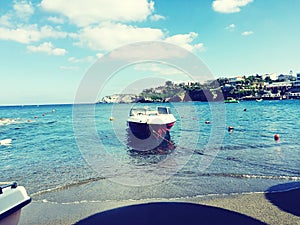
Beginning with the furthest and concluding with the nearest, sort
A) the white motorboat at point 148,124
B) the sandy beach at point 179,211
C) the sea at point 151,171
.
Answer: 1. the white motorboat at point 148,124
2. the sea at point 151,171
3. the sandy beach at point 179,211

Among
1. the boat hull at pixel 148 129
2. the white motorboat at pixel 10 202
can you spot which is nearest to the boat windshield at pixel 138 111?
the boat hull at pixel 148 129

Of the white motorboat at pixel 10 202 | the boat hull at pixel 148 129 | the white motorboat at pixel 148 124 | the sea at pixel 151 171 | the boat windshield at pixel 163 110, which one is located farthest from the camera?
the boat windshield at pixel 163 110

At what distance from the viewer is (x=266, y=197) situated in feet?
28.2

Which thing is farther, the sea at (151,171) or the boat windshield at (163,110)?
the boat windshield at (163,110)

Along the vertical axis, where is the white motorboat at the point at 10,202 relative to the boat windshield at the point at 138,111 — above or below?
below

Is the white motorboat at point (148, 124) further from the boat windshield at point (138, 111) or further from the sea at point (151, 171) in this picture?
the sea at point (151, 171)

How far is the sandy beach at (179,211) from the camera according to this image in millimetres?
6973

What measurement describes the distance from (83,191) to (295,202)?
7298 mm

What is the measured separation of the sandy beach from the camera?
697cm

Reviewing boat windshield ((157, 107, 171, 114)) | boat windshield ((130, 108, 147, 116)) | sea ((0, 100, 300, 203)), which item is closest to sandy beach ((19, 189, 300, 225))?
sea ((0, 100, 300, 203))

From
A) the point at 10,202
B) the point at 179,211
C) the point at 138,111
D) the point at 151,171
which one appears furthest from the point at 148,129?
the point at 10,202

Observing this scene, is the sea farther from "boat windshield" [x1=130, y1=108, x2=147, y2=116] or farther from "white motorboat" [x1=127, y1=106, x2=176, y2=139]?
"boat windshield" [x1=130, y1=108, x2=147, y2=116]

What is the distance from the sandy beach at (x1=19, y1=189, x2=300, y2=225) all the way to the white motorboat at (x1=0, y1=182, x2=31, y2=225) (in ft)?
5.66

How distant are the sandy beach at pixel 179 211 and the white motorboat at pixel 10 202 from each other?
5.66 ft
